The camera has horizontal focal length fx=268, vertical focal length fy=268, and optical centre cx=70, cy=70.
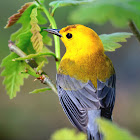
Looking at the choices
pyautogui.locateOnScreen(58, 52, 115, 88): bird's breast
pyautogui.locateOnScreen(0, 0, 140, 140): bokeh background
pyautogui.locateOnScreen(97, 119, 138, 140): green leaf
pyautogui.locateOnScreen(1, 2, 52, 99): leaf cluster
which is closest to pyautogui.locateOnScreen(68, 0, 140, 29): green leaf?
pyautogui.locateOnScreen(97, 119, 138, 140): green leaf

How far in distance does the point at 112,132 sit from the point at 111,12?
0.47ft

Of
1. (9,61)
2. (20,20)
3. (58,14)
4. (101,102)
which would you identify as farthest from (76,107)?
(58,14)

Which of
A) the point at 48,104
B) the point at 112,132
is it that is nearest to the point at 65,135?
the point at 112,132

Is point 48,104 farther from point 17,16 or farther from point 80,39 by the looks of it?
point 17,16

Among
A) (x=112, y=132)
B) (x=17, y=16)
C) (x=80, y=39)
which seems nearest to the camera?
(x=112, y=132)

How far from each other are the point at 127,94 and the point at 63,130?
6.09 metres

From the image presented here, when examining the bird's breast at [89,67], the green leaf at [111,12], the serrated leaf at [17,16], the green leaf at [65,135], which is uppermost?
the green leaf at [111,12]

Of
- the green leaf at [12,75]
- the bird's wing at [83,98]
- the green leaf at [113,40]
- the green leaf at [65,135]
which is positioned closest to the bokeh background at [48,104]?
the bird's wing at [83,98]

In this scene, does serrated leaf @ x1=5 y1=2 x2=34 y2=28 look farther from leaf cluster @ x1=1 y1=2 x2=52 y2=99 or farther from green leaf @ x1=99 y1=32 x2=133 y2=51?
green leaf @ x1=99 y1=32 x2=133 y2=51

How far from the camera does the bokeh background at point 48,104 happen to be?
18.0 ft

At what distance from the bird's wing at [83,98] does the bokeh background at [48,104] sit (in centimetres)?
342

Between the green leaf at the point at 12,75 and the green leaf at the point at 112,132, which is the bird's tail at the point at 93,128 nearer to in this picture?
the green leaf at the point at 12,75

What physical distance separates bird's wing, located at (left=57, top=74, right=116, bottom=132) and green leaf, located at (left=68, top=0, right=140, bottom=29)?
113 cm

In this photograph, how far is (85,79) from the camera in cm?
157
